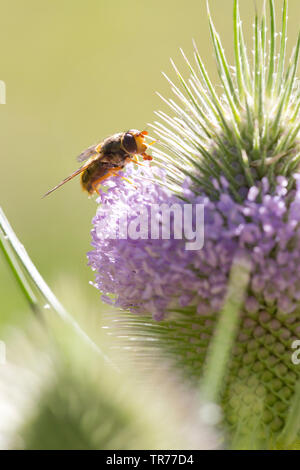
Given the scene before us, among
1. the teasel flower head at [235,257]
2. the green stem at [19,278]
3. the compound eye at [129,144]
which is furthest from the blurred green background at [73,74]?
the green stem at [19,278]

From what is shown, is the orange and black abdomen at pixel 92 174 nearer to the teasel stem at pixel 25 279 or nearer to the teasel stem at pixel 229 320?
the teasel stem at pixel 25 279

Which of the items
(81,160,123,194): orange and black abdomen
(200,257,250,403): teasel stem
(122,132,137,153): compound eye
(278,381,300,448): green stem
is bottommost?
(278,381,300,448): green stem

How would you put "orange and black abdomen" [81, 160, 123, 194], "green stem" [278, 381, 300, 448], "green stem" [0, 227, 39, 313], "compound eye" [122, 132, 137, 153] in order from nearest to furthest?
"green stem" [278, 381, 300, 448]
"green stem" [0, 227, 39, 313]
"compound eye" [122, 132, 137, 153]
"orange and black abdomen" [81, 160, 123, 194]

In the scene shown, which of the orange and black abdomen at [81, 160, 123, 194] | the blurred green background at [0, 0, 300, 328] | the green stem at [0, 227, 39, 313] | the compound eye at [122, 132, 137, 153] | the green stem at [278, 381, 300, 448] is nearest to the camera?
the green stem at [278, 381, 300, 448]

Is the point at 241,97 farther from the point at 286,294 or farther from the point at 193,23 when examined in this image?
the point at 193,23

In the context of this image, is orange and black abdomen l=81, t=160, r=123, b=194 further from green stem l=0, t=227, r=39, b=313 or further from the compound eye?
green stem l=0, t=227, r=39, b=313

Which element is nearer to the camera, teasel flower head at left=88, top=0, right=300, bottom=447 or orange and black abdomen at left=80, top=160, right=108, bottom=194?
teasel flower head at left=88, top=0, right=300, bottom=447

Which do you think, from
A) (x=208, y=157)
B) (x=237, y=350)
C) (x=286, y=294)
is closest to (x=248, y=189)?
(x=208, y=157)

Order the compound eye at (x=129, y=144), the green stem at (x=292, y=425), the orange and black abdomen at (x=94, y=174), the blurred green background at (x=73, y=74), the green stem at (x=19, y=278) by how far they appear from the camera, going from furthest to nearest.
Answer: the blurred green background at (x=73, y=74)
the orange and black abdomen at (x=94, y=174)
the compound eye at (x=129, y=144)
the green stem at (x=19, y=278)
the green stem at (x=292, y=425)

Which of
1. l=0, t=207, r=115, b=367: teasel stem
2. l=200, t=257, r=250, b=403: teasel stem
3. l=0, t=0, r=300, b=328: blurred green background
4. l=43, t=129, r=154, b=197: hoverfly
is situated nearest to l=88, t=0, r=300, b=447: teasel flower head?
l=200, t=257, r=250, b=403: teasel stem
